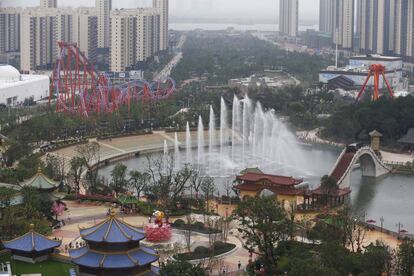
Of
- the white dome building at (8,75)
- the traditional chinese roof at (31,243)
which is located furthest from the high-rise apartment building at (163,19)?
the traditional chinese roof at (31,243)

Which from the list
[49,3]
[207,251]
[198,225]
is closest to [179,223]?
[198,225]

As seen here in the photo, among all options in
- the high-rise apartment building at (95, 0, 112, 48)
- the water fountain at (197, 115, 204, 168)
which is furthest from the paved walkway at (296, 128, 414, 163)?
the high-rise apartment building at (95, 0, 112, 48)

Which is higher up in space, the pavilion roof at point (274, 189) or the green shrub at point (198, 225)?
the pavilion roof at point (274, 189)

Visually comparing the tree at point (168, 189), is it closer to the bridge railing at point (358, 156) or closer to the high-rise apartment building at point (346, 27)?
the bridge railing at point (358, 156)

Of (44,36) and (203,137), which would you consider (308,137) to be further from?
(44,36)

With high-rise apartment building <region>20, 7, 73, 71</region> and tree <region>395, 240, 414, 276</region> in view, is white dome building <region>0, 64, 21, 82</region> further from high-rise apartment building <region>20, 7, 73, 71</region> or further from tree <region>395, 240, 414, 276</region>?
tree <region>395, 240, 414, 276</region>

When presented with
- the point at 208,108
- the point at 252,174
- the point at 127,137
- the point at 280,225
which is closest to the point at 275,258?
the point at 280,225

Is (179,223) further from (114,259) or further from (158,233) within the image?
(114,259)
